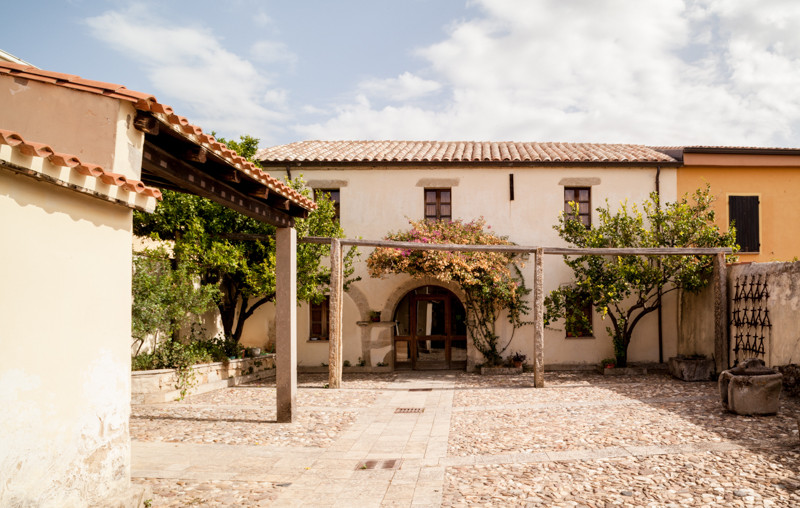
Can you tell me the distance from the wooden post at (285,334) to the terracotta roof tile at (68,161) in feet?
12.1

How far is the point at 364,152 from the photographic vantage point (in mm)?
14750

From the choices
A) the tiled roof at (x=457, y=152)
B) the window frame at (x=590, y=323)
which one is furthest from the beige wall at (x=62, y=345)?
the window frame at (x=590, y=323)

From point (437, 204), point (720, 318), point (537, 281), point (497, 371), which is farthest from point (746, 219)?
point (437, 204)

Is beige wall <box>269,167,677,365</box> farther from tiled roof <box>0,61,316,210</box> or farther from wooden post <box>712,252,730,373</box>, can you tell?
tiled roof <box>0,61,316,210</box>

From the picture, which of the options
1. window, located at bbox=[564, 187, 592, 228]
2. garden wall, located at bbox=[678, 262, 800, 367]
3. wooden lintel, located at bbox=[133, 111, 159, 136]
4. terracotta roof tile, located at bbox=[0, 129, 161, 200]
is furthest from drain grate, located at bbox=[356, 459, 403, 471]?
window, located at bbox=[564, 187, 592, 228]

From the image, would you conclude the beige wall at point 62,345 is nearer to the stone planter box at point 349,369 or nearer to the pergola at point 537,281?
the pergola at point 537,281

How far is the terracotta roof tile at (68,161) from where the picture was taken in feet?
9.81

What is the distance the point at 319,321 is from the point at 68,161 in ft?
36.1

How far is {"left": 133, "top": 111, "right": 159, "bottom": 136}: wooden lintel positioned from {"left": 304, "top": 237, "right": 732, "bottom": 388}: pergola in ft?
19.9

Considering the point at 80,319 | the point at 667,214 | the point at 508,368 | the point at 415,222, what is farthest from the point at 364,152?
the point at 80,319

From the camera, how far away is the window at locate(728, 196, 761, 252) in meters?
13.9

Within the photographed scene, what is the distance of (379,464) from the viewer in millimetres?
5789

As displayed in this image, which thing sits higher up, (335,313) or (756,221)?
(756,221)

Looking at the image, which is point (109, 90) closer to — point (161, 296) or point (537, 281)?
point (161, 296)
